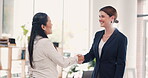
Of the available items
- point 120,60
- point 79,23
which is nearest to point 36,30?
point 120,60

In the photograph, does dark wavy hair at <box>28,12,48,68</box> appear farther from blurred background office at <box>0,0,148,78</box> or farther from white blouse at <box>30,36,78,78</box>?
blurred background office at <box>0,0,148,78</box>

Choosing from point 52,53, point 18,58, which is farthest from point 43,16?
point 18,58

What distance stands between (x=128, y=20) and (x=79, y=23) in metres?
1.24

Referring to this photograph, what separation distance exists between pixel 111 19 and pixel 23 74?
3589mm

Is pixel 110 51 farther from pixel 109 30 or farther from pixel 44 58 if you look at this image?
pixel 44 58

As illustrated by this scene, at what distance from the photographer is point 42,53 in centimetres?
255

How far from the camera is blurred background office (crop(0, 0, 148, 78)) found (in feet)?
20.6

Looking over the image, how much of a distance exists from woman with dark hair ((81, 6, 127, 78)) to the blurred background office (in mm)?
3438

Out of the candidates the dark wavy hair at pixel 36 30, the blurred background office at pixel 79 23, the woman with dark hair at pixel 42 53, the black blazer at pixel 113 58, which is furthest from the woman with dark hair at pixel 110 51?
the blurred background office at pixel 79 23

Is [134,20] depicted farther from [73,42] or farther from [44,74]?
[44,74]

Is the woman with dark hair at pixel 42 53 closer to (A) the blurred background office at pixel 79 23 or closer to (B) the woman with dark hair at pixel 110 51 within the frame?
(B) the woman with dark hair at pixel 110 51

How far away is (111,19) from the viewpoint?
2.77m

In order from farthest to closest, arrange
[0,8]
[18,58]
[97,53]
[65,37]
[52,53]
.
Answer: [65,37], [0,8], [18,58], [97,53], [52,53]

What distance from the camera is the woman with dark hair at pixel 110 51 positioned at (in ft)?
8.67
